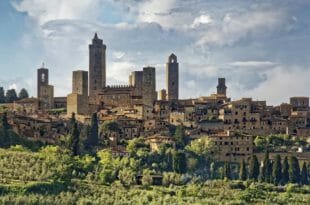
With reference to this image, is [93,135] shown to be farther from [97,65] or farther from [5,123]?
[97,65]

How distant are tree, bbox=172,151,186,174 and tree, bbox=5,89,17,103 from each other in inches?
1087

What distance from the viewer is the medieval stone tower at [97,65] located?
76688 mm

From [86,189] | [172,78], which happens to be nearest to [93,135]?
[86,189]

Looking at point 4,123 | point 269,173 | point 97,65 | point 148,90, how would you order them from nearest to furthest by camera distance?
1. point 269,173
2. point 4,123
3. point 148,90
4. point 97,65

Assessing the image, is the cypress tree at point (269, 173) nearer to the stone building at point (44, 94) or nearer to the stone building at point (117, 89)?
the stone building at point (117, 89)

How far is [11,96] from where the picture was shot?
76.9m

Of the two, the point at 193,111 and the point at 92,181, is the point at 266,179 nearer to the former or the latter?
the point at 92,181

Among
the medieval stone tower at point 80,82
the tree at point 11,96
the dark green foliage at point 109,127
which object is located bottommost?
the dark green foliage at point 109,127

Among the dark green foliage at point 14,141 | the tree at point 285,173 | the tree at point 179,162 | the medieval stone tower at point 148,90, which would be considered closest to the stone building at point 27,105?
the medieval stone tower at point 148,90

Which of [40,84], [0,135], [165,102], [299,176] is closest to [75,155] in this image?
[0,135]

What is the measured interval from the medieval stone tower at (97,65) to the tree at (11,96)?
21.8 feet

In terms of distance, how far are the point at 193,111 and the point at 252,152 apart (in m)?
10.8

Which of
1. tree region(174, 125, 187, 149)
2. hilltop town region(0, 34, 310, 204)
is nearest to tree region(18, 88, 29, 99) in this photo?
hilltop town region(0, 34, 310, 204)

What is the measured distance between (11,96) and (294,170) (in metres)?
32.0
